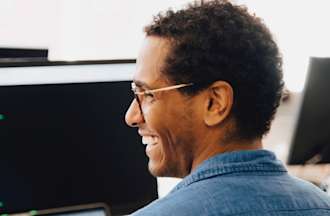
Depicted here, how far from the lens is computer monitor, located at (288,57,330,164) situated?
154cm

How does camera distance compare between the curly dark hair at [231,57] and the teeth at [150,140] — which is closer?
the curly dark hair at [231,57]

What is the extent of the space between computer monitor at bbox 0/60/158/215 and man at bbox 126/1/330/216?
20 centimetres

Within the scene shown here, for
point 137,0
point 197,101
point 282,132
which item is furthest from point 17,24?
point 197,101

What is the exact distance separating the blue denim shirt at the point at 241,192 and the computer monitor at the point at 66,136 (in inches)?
13.6

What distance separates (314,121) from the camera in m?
1.59

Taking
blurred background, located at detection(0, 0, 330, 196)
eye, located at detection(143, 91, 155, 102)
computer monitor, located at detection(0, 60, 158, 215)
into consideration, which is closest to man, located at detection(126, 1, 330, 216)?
eye, located at detection(143, 91, 155, 102)

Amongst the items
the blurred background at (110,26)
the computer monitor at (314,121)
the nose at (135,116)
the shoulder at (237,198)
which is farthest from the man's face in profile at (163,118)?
the blurred background at (110,26)

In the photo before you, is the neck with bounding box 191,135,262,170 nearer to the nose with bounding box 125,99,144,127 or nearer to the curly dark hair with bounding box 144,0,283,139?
the curly dark hair with bounding box 144,0,283,139

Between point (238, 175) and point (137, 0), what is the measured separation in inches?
81.7

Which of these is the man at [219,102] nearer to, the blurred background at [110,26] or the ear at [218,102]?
the ear at [218,102]

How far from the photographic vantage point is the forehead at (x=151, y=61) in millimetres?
922

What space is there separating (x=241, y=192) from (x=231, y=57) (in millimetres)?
207

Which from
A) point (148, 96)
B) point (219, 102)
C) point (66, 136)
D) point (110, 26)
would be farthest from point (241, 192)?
point (110, 26)

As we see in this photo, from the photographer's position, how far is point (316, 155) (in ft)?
5.46
